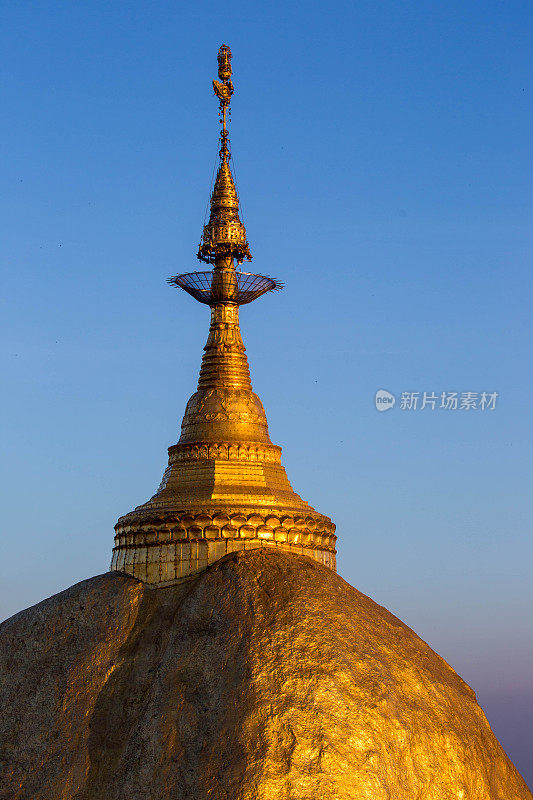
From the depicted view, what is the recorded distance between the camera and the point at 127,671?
2786 cm

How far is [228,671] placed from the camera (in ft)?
85.9

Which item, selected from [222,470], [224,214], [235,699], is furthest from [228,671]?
[224,214]

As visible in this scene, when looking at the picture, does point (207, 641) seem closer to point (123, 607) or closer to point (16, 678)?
point (123, 607)

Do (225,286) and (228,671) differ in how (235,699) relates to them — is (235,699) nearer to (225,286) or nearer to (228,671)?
(228,671)

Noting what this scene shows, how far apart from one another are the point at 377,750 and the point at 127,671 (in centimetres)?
623

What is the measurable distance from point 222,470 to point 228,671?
6.12 m

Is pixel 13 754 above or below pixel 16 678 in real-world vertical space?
below

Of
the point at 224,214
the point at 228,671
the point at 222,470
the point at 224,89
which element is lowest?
the point at 228,671

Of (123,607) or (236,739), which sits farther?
(123,607)

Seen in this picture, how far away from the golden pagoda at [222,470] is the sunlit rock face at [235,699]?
0.70 meters

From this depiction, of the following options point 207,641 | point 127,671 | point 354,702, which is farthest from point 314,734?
point 127,671

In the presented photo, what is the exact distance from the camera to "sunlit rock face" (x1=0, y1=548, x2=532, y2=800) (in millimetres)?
24828

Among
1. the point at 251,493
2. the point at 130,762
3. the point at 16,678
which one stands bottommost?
the point at 130,762

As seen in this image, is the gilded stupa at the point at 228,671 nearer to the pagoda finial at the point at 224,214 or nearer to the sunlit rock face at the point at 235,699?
the sunlit rock face at the point at 235,699
